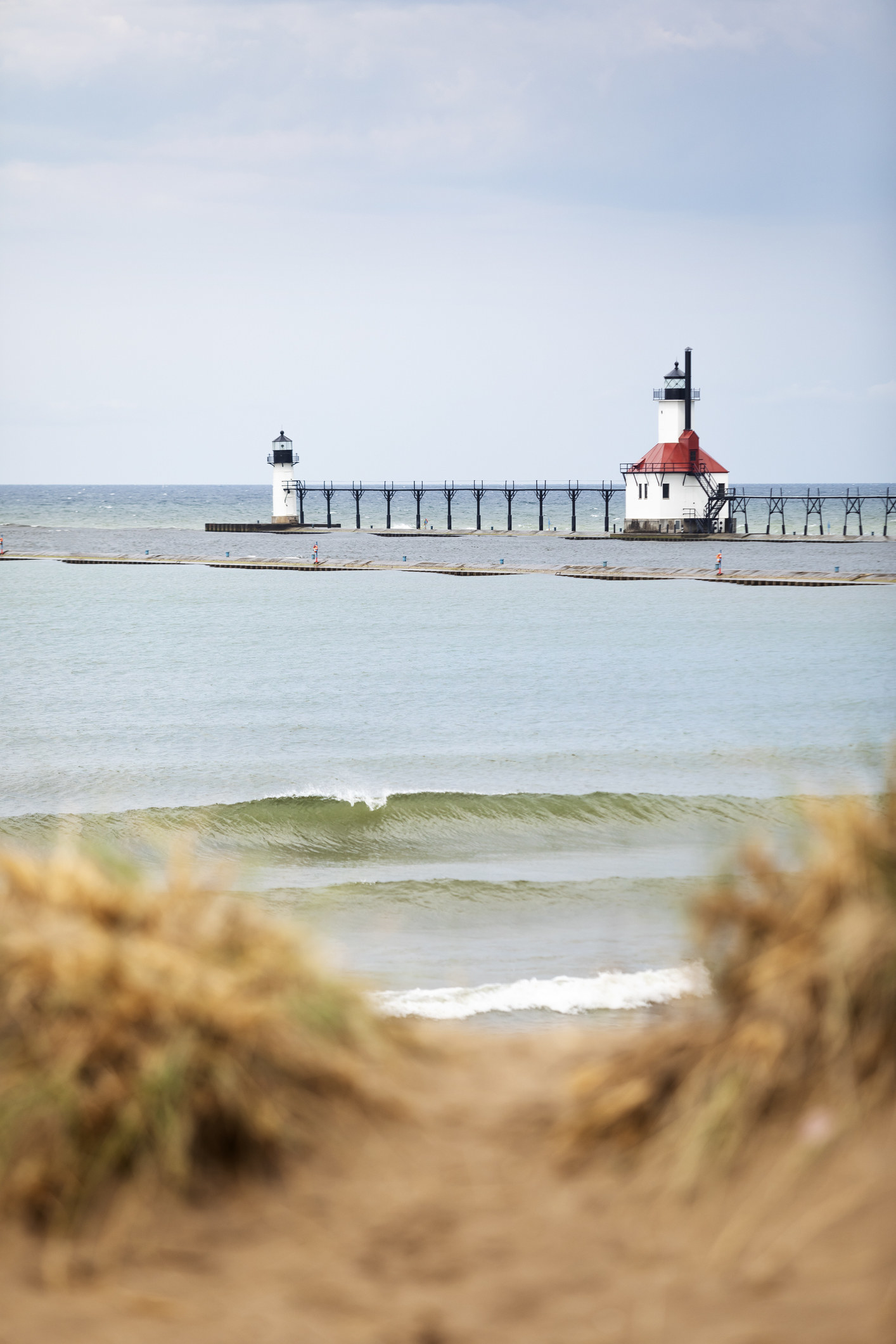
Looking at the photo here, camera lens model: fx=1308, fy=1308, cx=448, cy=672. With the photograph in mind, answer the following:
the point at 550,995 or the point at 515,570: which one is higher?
the point at 515,570

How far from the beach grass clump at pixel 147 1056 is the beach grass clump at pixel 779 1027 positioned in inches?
31.0

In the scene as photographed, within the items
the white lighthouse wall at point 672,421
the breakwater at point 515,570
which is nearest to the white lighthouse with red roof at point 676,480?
the white lighthouse wall at point 672,421

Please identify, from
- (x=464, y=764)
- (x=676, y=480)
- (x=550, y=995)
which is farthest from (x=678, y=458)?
(x=550, y=995)

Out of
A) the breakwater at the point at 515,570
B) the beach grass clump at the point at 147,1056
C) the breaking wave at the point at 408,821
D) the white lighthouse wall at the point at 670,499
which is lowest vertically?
the breaking wave at the point at 408,821

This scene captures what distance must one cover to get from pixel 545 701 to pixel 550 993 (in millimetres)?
17272

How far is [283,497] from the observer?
11338cm

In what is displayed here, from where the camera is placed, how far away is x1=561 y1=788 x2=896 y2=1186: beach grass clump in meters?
3.12

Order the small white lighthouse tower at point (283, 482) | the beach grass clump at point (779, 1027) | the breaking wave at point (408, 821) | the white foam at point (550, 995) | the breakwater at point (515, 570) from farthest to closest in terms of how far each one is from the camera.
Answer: the small white lighthouse tower at point (283, 482), the breakwater at point (515, 570), the breaking wave at point (408, 821), the white foam at point (550, 995), the beach grass clump at point (779, 1027)

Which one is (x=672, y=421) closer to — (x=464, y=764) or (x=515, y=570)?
(x=515, y=570)

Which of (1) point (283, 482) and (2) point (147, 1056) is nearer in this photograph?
(2) point (147, 1056)

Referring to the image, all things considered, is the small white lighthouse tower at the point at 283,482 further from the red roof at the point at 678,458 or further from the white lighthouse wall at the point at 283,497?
the red roof at the point at 678,458

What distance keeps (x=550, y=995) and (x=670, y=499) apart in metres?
84.1

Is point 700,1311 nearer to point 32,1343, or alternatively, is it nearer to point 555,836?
point 32,1343

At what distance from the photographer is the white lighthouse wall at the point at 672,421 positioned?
86375 mm
